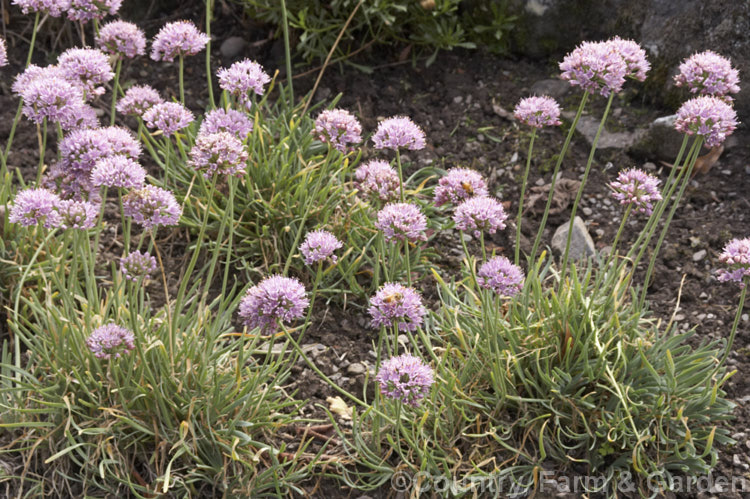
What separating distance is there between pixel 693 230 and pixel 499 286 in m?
1.90

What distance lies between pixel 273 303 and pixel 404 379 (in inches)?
18.2

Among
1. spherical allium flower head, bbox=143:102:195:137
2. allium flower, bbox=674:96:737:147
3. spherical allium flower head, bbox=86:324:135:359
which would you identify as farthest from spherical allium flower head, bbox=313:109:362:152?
allium flower, bbox=674:96:737:147

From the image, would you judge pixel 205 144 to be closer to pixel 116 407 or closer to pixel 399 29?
pixel 116 407

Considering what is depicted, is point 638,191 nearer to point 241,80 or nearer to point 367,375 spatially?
point 367,375

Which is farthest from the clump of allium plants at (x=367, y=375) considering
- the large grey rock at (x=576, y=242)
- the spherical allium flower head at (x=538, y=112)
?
the large grey rock at (x=576, y=242)

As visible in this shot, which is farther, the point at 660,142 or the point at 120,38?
the point at 660,142

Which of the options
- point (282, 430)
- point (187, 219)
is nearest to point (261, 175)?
point (187, 219)

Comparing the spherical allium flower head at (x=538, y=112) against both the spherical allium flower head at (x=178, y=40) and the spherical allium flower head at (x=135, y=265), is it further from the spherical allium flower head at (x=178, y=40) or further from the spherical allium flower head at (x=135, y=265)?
the spherical allium flower head at (x=135, y=265)

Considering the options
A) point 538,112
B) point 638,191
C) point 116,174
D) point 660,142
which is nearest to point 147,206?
point 116,174

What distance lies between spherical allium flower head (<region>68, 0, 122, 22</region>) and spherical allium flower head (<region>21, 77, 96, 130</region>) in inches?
16.6

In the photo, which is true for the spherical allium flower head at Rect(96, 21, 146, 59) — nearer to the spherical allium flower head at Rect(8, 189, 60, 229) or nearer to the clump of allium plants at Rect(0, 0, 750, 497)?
the clump of allium plants at Rect(0, 0, 750, 497)

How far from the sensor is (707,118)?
269 cm

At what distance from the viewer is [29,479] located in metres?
2.88

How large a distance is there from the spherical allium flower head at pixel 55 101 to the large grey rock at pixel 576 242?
2409mm
